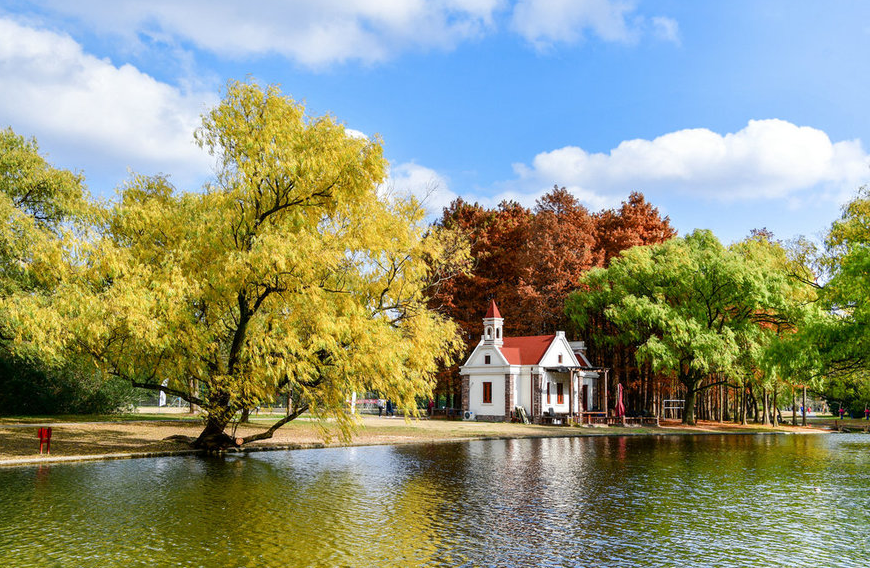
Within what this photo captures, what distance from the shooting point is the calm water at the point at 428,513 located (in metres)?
11.2

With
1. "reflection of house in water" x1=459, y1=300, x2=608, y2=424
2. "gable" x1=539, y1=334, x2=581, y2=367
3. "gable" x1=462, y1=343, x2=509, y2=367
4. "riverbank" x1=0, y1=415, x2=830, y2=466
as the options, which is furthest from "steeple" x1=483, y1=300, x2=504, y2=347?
"riverbank" x1=0, y1=415, x2=830, y2=466

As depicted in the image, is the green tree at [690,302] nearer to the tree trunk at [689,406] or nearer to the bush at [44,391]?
the tree trunk at [689,406]

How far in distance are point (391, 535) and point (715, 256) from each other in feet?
150

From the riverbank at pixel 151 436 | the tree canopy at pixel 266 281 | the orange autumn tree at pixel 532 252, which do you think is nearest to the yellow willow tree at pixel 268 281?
the tree canopy at pixel 266 281

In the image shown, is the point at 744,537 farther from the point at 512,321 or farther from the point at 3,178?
the point at 512,321

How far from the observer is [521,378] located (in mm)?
54125

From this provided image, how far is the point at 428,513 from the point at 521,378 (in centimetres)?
4013

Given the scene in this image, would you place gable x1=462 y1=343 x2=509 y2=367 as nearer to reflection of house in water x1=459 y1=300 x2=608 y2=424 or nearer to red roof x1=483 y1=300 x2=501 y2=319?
reflection of house in water x1=459 y1=300 x2=608 y2=424

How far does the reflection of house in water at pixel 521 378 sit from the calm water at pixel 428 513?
27763 millimetres

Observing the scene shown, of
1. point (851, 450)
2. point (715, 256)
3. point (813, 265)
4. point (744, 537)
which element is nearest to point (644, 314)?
point (715, 256)

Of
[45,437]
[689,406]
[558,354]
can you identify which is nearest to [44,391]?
[45,437]

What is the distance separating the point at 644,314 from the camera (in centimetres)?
5088

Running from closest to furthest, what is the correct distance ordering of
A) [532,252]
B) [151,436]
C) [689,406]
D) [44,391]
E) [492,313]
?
[151,436] < [44,391] < [492,313] < [689,406] < [532,252]

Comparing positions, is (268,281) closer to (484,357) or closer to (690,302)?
(484,357)
